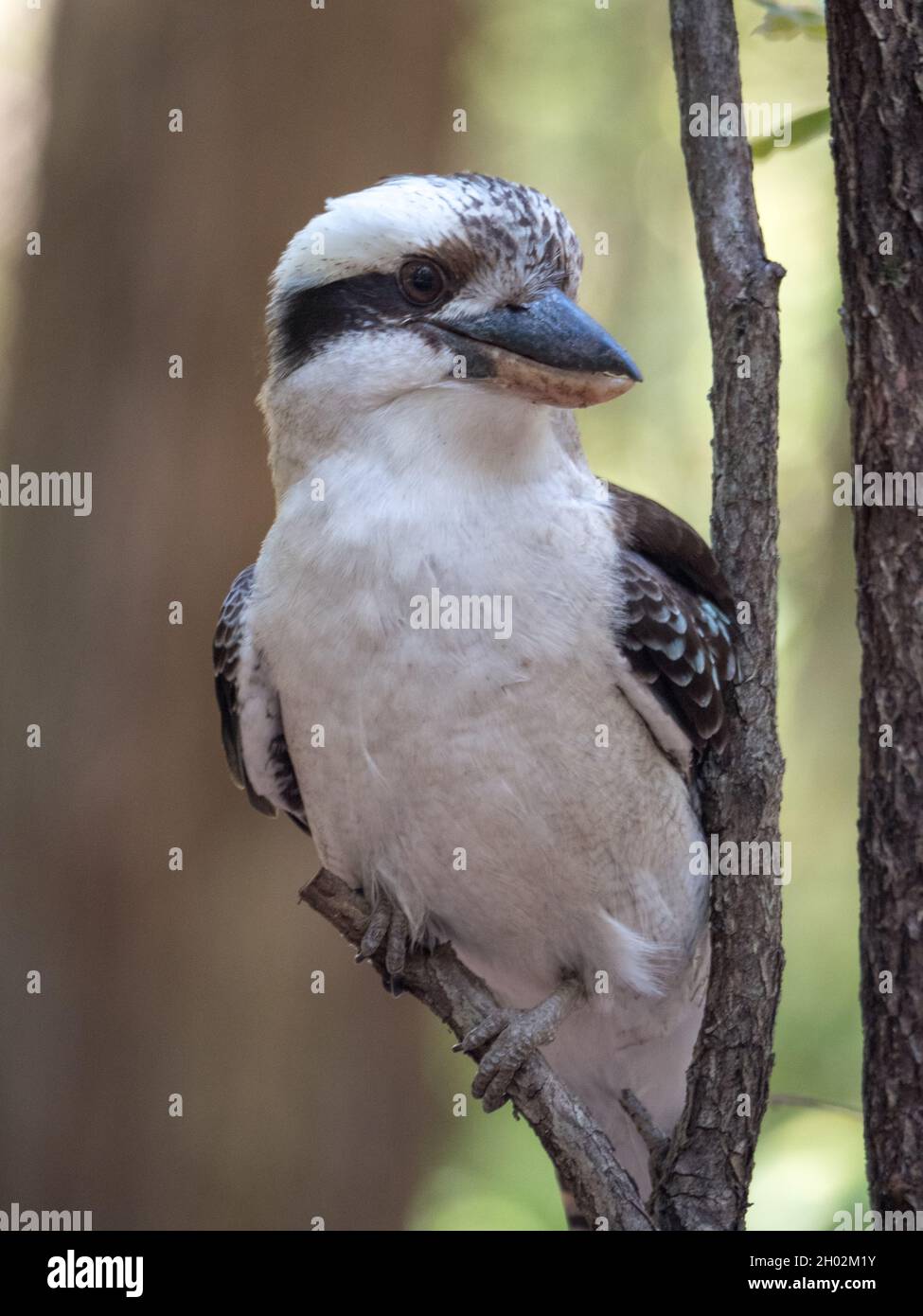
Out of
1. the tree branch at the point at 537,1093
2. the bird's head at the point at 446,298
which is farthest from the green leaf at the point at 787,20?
the tree branch at the point at 537,1093

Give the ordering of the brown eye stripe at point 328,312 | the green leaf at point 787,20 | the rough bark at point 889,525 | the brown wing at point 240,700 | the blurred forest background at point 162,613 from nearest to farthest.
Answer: the rough bark at point 889,525 < the green leaf at point 787,20 < the brown eye stripe at point 328,312 < the brown wing at point 240,700 < the blurred forest background at point 162,613

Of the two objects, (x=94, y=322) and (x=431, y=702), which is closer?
(x=431, y=702)

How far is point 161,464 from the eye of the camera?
15.4 ft

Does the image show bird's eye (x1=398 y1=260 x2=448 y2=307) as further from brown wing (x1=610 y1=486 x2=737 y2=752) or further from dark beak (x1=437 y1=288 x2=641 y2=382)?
brown wing (x1=610 y1=486 x2=737 y2=752)

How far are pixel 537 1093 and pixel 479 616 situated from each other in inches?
30.5

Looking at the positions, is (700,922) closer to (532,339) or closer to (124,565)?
(532,339)

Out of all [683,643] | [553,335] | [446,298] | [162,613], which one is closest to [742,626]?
[683,643]

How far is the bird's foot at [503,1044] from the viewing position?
245 cm

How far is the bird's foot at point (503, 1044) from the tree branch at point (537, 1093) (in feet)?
0.06

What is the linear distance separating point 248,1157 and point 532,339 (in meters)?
3.40

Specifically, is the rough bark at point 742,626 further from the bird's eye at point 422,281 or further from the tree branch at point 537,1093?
the bird's eye at point 422,281

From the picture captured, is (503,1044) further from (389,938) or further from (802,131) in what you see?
(802,131)

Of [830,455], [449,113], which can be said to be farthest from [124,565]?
[830,455]

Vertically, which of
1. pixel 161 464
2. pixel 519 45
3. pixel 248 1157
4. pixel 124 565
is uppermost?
pixel 519 45
